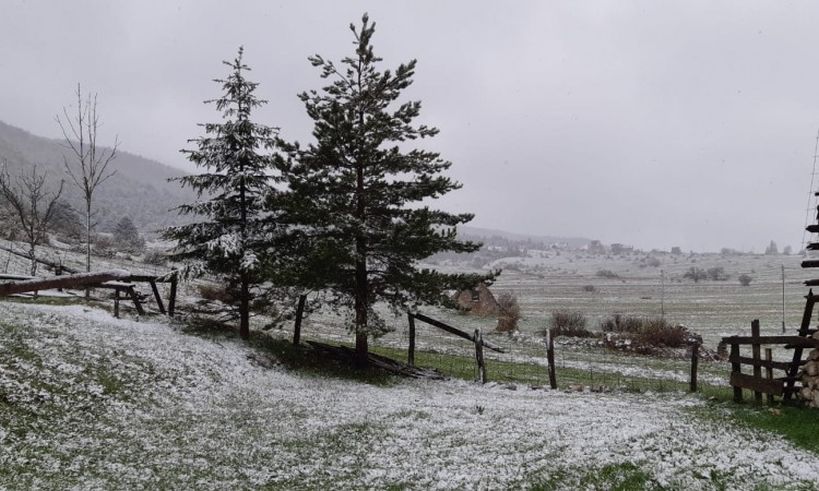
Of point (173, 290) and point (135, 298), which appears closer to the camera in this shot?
point (135, 298)

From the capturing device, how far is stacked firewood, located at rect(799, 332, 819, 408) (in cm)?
1269

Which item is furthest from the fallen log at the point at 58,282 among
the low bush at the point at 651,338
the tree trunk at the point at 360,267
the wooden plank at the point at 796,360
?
the low bush at the point at 651,338

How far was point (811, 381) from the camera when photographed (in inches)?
505

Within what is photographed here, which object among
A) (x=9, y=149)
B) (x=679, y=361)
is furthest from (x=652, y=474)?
(x=9, y=149)

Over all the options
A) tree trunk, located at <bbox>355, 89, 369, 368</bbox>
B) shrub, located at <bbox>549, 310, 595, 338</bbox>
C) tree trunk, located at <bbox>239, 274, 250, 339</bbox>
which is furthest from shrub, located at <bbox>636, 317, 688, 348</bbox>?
tree trunk, located at <bbox>239, 274, 250, 339</bbox>

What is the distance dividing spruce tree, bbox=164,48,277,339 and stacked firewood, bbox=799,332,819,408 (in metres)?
16.8

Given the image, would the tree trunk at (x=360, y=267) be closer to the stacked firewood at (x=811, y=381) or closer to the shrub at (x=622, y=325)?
the stacked firewood at (x=811, y=381)

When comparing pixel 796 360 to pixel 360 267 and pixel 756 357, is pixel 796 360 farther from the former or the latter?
pixel 360 267

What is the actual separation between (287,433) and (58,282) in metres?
10.2

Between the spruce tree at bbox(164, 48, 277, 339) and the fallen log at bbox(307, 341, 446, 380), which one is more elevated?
the spruce tree at bbox(164, 48, 277, 339)

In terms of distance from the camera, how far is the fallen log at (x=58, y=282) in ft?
45.3

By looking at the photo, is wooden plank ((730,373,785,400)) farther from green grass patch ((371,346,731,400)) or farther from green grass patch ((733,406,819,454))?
green grass patch ((371,346,731,400))

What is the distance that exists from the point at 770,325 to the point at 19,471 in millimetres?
54769

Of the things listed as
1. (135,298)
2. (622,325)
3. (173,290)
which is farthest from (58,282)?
(622,325)
